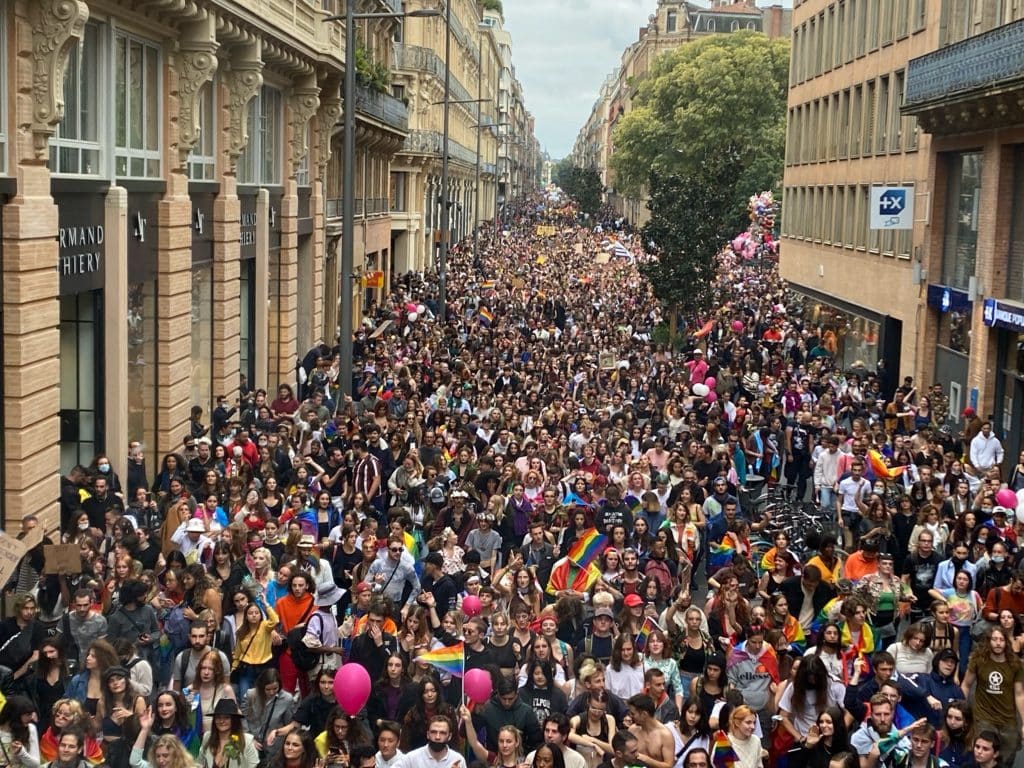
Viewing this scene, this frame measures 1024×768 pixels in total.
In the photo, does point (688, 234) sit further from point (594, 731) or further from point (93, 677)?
point (93, 677)

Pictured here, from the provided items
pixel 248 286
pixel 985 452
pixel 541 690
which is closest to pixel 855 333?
pixel 248 286

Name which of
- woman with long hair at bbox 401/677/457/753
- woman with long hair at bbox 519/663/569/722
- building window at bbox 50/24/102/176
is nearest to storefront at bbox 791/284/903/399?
building window at bbox 50/24/102/176

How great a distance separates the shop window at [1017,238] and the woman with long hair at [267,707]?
18.3 m

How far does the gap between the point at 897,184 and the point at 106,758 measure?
2759cm

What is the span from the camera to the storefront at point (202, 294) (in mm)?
22516

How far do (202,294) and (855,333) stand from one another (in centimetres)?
2026

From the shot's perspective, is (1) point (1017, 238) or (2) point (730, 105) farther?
(2) point (730, 105)

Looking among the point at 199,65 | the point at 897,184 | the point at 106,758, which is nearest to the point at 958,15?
the point at 897,184

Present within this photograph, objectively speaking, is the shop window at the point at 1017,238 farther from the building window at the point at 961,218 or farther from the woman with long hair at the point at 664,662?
the woman with long hair at the point at 664,662

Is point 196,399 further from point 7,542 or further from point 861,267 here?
point 861,267

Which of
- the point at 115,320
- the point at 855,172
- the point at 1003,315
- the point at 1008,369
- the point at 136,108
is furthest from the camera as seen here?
the point at 855,172

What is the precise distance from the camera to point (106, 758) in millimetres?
9008

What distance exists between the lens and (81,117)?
1752 cm

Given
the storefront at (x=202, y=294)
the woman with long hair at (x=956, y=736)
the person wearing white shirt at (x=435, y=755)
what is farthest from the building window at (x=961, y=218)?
the person wearing white shirt at (x=435, y=755)
